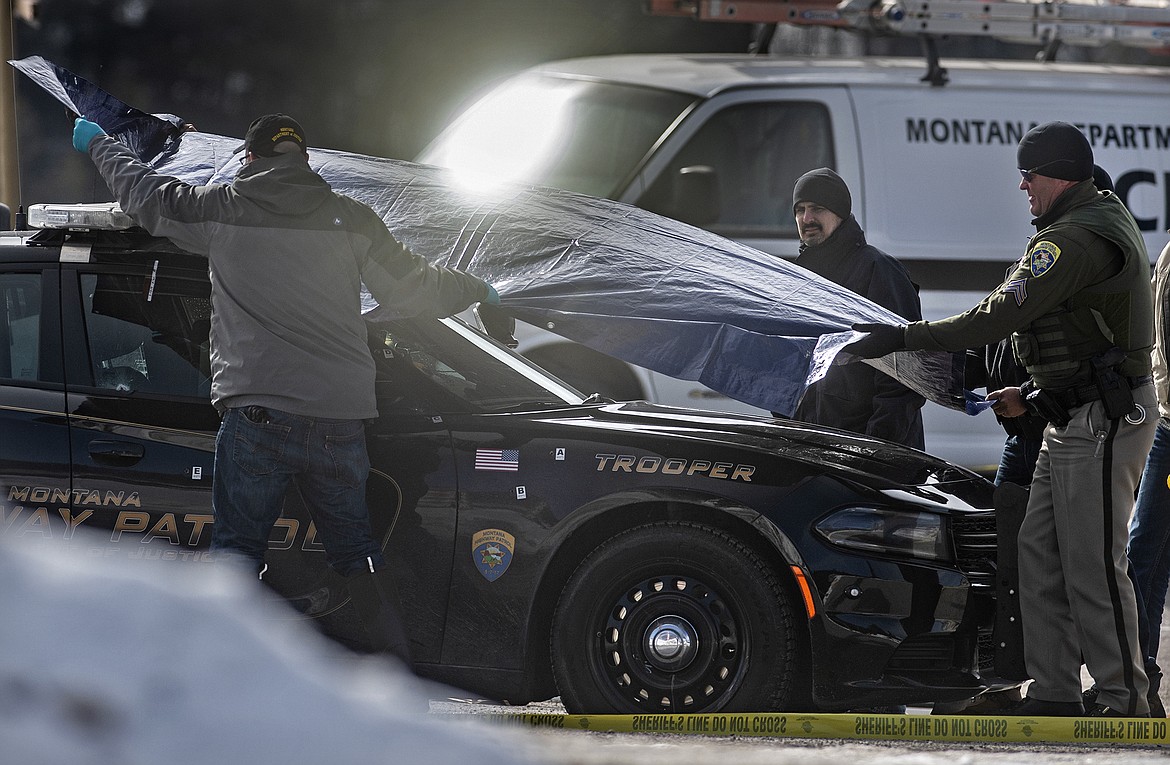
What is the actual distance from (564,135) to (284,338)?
13.1 ft

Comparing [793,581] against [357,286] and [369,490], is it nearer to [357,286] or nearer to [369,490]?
[369,490]

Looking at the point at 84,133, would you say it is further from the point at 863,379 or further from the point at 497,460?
the point at 863,379

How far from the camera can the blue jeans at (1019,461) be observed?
4.97 meters

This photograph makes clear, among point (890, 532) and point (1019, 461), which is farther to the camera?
point (1019, 461)

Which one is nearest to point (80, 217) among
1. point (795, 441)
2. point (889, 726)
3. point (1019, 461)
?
point (795, 441)

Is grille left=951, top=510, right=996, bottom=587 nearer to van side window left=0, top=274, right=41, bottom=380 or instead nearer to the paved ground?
the paved ground

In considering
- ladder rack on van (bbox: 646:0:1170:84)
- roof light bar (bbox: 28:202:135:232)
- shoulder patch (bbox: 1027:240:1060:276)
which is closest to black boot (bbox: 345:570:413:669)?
roof light bar (bbox: 28:202:135:232)

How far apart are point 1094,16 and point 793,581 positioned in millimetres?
5718

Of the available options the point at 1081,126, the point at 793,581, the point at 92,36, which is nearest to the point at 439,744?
the point at 793,581

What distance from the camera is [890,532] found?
422 centimetres

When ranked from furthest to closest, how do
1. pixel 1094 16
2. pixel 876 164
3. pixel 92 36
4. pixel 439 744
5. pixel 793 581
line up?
pixel 92 36 < pixel 1094 16 < pixel 876 164 < pixel 793 581 < pixel 439 744

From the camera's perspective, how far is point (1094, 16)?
849cm

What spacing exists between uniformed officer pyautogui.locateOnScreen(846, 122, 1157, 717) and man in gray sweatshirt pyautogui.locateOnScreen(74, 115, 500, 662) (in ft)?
5.15

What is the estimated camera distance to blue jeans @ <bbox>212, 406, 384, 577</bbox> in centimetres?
402
